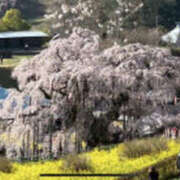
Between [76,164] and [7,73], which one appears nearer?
[76,164]

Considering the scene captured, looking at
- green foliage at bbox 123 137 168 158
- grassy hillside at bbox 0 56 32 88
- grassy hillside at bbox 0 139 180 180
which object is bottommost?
grassy hillside at bbox 0 139 180 180

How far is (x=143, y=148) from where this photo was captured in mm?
14367

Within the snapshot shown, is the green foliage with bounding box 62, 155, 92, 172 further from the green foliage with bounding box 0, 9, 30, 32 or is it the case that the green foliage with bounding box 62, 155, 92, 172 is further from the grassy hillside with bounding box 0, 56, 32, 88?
the green foliage with bounding box 0, 9, 30, 32

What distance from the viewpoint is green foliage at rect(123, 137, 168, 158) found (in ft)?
46.9

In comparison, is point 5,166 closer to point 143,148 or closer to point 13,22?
point 143,148

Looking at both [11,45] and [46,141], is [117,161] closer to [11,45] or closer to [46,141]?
[46,141]

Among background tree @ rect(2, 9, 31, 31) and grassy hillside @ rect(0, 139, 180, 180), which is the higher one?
background tree @ rect(2, 9, 31, 31)

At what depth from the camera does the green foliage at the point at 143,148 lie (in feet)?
46.9

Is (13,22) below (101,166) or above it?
above

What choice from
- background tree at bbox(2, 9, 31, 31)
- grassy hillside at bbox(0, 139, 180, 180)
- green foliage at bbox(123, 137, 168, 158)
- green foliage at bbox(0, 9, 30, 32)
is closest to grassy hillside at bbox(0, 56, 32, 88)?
green foliage at bbox(0, 9, 30, 32)

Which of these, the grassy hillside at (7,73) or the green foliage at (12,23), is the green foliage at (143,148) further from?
the green foliage at (12,23)

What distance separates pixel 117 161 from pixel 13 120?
16.0 feet

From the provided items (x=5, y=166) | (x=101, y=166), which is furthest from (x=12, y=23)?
(x=101, y=166)

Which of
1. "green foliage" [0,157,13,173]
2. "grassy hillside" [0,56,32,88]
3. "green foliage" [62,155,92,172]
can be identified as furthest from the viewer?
"grassy hillside" [0,56,32,88]
